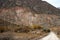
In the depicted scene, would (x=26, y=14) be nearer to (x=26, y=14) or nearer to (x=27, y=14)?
(x=26, y=14)

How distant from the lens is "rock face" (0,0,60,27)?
2781 inches

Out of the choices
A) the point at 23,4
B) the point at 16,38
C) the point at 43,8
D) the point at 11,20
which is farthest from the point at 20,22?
the point at 16,38

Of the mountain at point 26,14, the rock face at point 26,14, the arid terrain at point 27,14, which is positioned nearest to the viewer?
the arid terrain at point 27,14

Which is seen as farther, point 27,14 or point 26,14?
point 27,14

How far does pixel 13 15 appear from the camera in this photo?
73.1 metres

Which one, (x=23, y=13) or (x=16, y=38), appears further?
(x=23, y=13)

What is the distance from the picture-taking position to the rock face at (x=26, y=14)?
70.6 m

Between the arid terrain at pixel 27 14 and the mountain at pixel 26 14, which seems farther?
the mountain at pixel 26 14

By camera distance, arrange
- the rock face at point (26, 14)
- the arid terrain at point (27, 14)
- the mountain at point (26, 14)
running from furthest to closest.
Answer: the rock face at point (26, 14) → the mountain at point (26, 14) → the arid terrain at point (27, 14)

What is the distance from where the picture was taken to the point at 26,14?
7481cm

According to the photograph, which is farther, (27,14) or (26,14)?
(27,14)

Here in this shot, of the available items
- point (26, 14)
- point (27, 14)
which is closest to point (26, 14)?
point (26, 14)

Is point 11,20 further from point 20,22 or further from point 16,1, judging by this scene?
point 16,1

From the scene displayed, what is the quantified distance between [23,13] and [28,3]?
1069 centimetres
